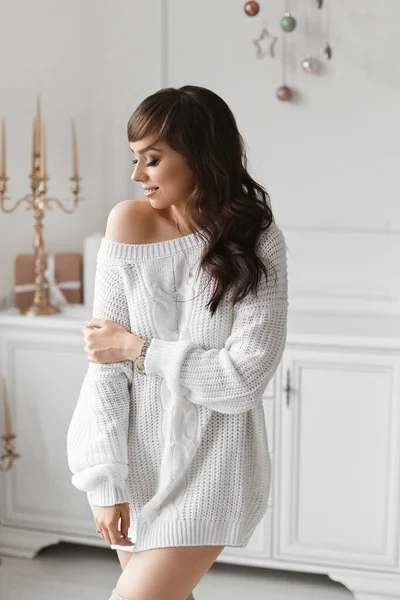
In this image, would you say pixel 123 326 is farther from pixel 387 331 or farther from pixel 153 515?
pixel 387 331

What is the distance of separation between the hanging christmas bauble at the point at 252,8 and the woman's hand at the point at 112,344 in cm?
155

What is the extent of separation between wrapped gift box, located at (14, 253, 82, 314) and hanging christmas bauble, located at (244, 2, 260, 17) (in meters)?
0.97

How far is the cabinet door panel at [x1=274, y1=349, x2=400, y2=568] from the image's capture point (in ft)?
8.71

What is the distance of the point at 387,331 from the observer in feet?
8.87

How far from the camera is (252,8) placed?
9.26ft

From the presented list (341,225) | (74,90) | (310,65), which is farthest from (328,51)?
(74,90)

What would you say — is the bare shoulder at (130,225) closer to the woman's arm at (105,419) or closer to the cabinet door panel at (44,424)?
the woman's arm at (105,419)

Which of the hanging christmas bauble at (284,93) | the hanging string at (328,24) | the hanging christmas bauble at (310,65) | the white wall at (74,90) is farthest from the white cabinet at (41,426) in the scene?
the hanging string at (328,24)

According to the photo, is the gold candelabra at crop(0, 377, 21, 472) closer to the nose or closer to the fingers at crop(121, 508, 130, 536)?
the fingers at crop(121, 508, 130, 536)

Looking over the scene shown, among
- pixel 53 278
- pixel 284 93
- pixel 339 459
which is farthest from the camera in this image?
pixel 53 278

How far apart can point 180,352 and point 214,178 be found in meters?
0.30

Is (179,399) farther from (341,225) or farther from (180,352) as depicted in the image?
(341,225)

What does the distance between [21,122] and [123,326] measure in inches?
65.9

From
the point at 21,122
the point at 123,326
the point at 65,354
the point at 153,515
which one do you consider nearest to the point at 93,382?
the point at 123,326
